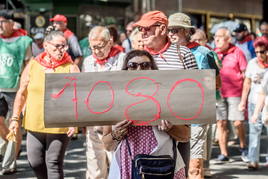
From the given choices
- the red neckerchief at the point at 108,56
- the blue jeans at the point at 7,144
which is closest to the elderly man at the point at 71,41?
the blue jeans at the point at 7,144

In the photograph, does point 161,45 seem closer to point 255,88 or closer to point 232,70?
point 255,88

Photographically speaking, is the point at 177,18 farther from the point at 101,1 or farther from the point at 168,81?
the point at 101,1

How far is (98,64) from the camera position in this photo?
6.41 metres

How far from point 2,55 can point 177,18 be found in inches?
105

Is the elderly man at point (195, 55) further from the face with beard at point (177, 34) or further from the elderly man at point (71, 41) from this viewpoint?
the elderly man at point (71, 41)

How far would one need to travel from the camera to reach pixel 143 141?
3885 mm

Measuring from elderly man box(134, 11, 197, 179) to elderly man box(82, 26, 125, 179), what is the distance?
1766 millimetres

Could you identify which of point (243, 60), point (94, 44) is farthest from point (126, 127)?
point (243, 60)

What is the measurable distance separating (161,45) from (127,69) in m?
0.61

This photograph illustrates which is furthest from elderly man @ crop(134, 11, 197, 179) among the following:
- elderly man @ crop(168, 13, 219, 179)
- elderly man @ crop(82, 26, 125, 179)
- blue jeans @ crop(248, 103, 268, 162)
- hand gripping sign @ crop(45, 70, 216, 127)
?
blue jeans @ crop(248, 103, 268, 162)

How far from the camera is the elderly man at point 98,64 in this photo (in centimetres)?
633

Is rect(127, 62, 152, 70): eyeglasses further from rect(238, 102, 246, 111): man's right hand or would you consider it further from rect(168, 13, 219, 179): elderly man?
rect(238, 102, 246, 111): man's right hand

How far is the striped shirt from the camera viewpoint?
449 centimetres

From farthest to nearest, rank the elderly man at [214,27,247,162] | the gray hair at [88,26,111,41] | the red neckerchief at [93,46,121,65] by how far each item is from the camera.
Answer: the elderly man at [214,27,247,162]
the red neckerchief at [93,46,121,65]
the gray hair at [88,26,111,41]
